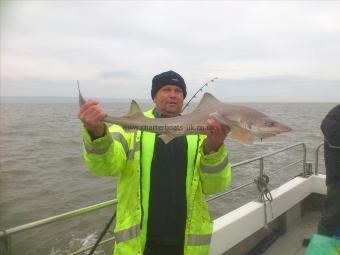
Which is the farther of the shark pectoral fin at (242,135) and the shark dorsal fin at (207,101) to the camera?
the shark dorsal fin at (207,101)

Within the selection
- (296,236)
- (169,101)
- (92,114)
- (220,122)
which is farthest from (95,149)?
(296,236)

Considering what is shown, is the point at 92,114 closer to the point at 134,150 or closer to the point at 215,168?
the point at 134,150

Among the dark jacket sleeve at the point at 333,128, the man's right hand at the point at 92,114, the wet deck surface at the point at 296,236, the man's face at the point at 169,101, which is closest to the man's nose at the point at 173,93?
the man's face at the point at 169,101

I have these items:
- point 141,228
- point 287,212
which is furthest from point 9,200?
point 141,228

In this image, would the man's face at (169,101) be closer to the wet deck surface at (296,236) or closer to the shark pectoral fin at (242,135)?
the shark pectoral fin at (242,135)

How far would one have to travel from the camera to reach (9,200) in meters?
14.6

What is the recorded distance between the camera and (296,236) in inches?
249

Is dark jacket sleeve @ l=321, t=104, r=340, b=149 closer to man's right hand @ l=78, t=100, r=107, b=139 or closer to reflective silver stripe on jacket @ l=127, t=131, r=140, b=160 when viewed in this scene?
reflective silver stripe on jacket @ l=127, t=131, r=140, b=160

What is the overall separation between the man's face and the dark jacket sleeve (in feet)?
5.79

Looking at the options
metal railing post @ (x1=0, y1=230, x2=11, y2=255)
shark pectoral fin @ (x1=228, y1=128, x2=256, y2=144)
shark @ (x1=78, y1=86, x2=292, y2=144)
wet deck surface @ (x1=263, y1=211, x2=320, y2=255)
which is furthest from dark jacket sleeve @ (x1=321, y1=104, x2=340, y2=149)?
metal railing post @ (x1=0, y1=230, x2=11, y2=255)

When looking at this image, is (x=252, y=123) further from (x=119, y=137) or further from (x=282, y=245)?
(x=282, y=245)

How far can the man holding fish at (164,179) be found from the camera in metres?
2.90

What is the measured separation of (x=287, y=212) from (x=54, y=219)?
16.0 feet

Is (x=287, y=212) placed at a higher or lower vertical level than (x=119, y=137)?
lower
